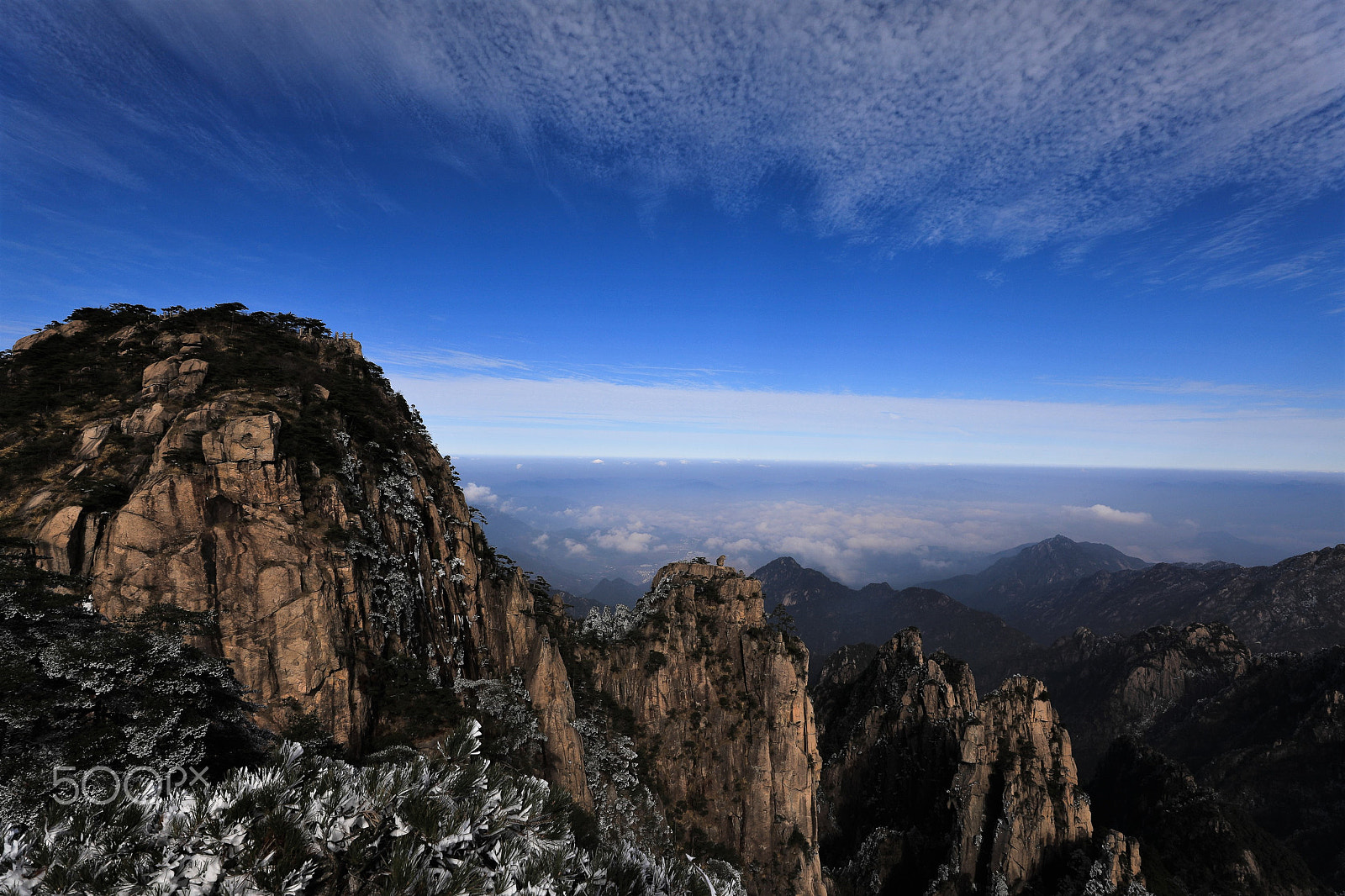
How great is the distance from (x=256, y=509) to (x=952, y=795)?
214 ft

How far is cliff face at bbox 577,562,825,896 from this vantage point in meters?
36.4

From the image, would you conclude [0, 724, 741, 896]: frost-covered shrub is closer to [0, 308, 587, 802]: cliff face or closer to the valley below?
the valley below

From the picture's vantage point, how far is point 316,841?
15.5ft

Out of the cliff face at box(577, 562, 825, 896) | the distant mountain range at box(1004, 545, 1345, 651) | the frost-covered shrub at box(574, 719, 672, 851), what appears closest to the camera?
the frost-covered shrub at box(574, 719, 672, 851)

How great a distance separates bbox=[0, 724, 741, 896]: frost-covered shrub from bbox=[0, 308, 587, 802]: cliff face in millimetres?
12509

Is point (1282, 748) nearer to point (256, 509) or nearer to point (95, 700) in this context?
point (95, 700)

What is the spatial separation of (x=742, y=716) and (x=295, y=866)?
3962cm

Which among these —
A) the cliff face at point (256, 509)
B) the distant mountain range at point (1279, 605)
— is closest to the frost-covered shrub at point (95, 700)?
the cliff face at point (256, 509)

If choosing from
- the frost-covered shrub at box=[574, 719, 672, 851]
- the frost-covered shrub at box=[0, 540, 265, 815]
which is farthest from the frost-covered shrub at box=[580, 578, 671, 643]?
the frost-covered shrub at box=[0, 540, 265, 815]

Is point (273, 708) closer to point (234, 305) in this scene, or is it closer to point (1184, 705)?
point (234, 305)

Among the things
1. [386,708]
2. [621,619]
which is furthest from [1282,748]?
[386,708]

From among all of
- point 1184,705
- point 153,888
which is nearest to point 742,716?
point 153,888

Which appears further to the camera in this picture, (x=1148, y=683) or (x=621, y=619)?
(x=1148, y=683)

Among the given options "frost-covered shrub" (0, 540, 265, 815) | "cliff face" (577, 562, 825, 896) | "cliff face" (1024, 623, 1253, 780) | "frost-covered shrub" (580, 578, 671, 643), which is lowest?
"cliff face" (1024, 623, 1253, 780)
